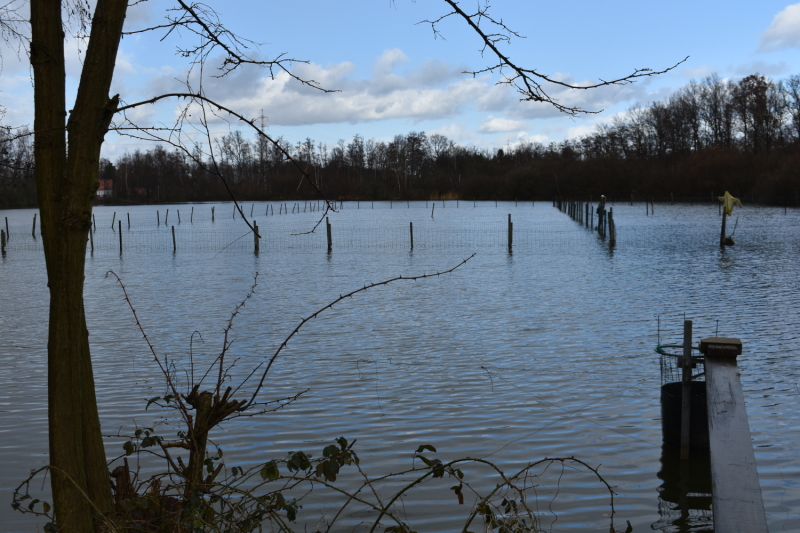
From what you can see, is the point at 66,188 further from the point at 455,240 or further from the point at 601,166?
the point at 601,166

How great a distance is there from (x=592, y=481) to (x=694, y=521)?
76 centimetres

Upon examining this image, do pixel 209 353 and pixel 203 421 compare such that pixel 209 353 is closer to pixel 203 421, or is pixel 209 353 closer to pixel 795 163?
pixel 203 421

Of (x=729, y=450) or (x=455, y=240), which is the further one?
(x=455, y=240)

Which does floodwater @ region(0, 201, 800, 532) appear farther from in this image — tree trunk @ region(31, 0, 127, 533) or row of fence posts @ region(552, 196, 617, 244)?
row of fence posts @ region(552, 196, 617, 244)

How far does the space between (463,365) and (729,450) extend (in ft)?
17.4

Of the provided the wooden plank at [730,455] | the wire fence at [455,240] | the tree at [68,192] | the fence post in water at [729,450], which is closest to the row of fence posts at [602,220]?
the wire fence at [455,240]

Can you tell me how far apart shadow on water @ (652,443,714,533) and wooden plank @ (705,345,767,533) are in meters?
0.94

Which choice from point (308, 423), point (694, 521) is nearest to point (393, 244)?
point (308, 423)

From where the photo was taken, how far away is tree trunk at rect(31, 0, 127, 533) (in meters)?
2.50

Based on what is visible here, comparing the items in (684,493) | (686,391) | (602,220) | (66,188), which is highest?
(66,188)

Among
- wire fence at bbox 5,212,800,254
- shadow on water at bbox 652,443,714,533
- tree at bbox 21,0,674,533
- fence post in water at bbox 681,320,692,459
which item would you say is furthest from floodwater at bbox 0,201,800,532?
wire fence at bbox 5,212,800,254

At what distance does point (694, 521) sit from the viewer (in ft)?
Result: 15.0

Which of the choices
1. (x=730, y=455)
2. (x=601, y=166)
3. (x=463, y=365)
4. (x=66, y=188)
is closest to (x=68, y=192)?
(x=66, y=188)

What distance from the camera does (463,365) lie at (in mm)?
8836
